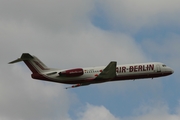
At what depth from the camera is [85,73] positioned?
8500cm

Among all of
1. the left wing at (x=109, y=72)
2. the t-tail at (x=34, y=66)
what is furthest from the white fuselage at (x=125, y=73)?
the left wing at (x=109, y=72)

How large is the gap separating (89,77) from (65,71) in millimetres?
4701

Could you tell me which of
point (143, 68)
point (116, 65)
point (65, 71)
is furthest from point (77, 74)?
point (143, 68)

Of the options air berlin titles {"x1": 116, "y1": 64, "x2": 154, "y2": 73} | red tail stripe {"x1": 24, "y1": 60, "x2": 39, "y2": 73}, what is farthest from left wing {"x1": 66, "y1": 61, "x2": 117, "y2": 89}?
red tail stripe {"x1": 24, "y1": 60, "x2": 39, "y2": 73}

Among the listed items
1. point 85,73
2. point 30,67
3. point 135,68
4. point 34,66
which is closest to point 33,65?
point 34,66

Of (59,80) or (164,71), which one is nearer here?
(59,80)

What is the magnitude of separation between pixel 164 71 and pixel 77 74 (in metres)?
17.8

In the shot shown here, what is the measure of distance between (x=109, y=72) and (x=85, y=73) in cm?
461

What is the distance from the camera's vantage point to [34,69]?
280 feet

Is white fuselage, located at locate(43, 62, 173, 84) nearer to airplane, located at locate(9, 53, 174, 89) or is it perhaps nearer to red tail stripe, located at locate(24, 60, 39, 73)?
airplane, located at locate(9, 53, 174, 89)

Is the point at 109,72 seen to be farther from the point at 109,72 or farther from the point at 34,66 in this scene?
the point at 34,66

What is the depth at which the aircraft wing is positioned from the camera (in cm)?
8263

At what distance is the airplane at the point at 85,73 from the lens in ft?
275

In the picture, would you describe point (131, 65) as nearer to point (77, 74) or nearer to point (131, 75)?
point (131, 75)
